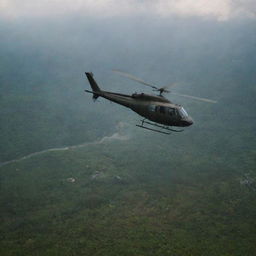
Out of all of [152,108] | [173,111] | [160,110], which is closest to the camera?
[173,111]

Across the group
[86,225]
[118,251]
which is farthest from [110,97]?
[86,225]

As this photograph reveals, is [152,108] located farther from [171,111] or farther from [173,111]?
[173,111]

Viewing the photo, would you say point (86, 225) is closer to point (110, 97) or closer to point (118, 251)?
point (118, 251)

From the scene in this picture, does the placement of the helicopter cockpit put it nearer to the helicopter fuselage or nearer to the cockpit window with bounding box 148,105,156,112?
the helicopter fuselage

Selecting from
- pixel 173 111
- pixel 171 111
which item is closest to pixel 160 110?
pixel 171 111

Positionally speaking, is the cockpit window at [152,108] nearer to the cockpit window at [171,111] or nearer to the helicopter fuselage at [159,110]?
the helicopter fuselage at [159,110]

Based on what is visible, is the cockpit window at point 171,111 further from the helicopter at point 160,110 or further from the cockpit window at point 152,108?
the cockpit window at point 152,108

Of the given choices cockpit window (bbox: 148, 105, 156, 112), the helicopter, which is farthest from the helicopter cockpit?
cockpit window (bbox: 148, 105, 156, 112)

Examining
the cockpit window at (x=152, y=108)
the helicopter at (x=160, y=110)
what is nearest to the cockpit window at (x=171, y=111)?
the helicopter at (x=160, y=110)

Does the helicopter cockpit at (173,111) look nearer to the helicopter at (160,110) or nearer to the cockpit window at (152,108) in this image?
the helicopter at (160,110)

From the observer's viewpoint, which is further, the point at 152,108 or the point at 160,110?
the point at 152,108

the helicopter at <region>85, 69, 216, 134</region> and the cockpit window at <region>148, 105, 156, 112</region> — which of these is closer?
the helicopter at <region>85, 69, 216, 134</region>

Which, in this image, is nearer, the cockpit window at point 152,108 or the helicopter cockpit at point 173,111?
the helicopter cockpit at point 173,111

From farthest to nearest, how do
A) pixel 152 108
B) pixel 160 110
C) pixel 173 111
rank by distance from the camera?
pixel 152 108
pixel 160 110
pixel 173 111
